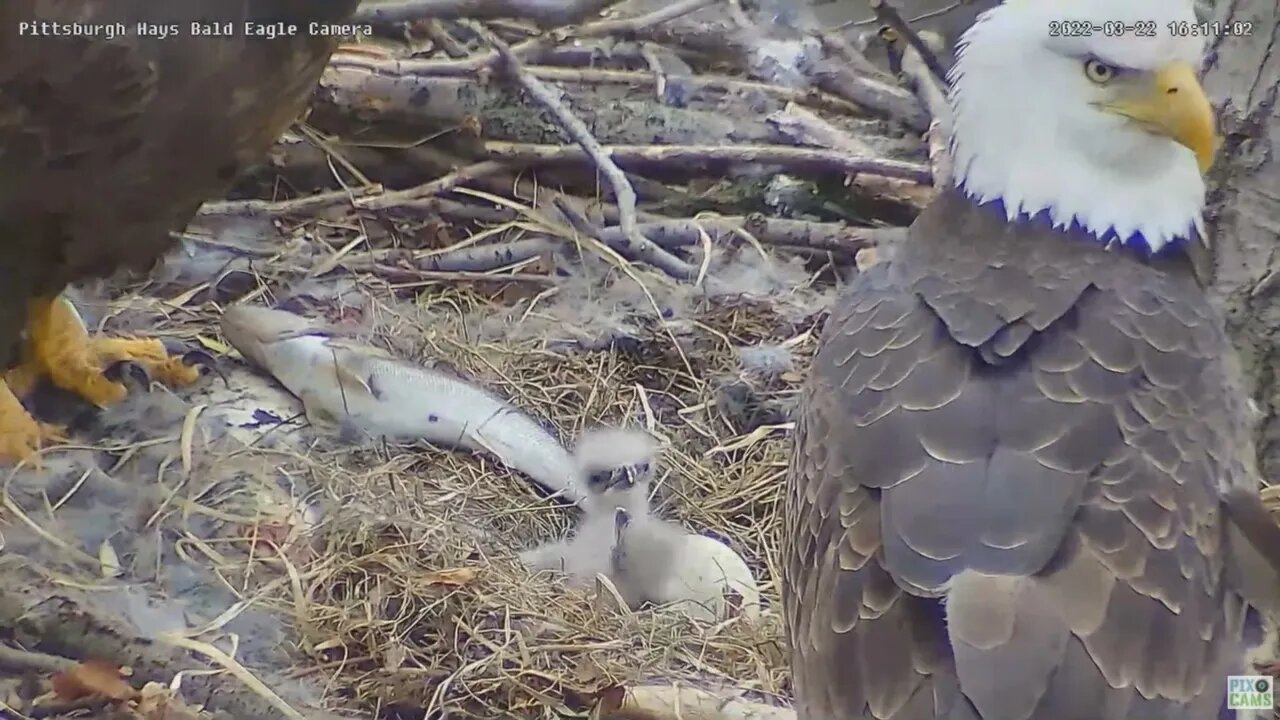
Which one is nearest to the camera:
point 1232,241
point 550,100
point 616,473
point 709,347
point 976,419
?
point 976,419

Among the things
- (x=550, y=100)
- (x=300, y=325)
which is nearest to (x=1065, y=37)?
(x=550, y=100)

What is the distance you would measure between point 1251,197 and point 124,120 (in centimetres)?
89

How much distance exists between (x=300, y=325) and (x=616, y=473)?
386 mm

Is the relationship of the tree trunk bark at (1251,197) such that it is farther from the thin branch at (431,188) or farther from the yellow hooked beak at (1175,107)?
the thin branch at (431,188)

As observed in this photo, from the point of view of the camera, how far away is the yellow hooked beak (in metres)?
0.85

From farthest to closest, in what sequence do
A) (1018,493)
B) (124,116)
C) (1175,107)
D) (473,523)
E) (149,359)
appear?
(149,359)
(473,523)
(124,116)
(1175,107)
(1018,493)

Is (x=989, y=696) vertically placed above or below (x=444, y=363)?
above

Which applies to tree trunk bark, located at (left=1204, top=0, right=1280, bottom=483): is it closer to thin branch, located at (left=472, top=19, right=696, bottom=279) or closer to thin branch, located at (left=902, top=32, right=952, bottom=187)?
thin branch, located at (left=902, top=32, right=952, bottom=187)

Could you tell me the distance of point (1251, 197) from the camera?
100cm

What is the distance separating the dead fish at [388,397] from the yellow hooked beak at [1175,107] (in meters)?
0.58

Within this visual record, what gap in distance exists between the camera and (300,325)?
1.29 metres

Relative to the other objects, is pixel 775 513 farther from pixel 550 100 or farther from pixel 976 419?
pixel 550 100

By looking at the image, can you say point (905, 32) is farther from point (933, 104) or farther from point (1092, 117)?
point (1092, 117)

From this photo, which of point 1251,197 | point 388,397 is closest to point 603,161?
point 388,397
